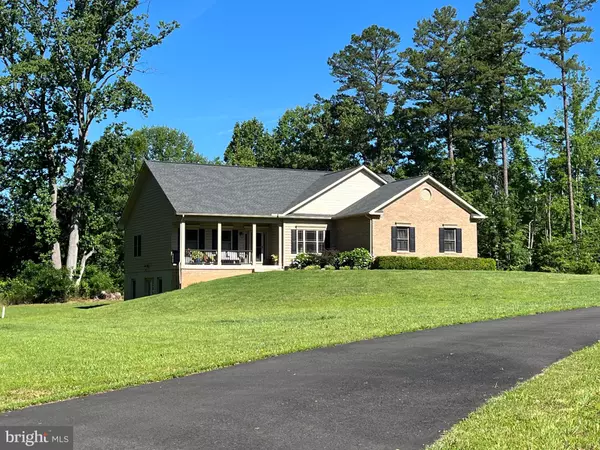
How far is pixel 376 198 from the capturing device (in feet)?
121

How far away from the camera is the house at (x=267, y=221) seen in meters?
34.2

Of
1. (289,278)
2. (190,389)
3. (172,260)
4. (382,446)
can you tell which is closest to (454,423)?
(382,446)

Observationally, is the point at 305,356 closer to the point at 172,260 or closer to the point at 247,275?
the point at 247,275

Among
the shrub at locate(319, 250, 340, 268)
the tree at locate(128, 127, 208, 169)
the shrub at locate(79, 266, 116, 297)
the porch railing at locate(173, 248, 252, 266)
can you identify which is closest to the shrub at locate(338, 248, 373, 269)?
the shrub at locate(319, 250, 340, 268)

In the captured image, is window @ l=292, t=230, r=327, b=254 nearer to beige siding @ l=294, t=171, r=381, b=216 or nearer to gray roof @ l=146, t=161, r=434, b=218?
beige siding @ l=294, t=171, r=381, b=216

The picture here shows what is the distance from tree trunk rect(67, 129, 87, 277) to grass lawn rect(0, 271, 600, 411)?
918 cm

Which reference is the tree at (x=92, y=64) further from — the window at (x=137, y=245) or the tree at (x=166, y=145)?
the tree at (x=166, y=145)

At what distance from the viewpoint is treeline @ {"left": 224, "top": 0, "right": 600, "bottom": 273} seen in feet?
165

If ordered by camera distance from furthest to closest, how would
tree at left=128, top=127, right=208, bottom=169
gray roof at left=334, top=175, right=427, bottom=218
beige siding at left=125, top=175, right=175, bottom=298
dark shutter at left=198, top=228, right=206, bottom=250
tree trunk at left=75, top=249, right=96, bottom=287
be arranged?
tree at left=128, top=127, right=208, bottom=169 < tree trunk at left=75, top=249, right=96, bottom=287 < gray roof at left=334, top=175, right=427, bottom=218 < dark shutter at left=198, top=228, right=206, bottom=250 < beige siding at left=125, top=175, right=175, bottom=298

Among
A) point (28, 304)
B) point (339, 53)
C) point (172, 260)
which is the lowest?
point (28, 304)

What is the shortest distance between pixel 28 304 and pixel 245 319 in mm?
24559

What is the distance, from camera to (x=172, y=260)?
34031 millimetres

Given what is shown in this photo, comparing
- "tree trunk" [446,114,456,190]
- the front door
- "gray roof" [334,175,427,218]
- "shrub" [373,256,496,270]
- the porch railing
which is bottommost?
"shrub" [373,256,496,270]

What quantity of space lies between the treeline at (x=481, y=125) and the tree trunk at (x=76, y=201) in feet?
70.5
